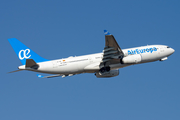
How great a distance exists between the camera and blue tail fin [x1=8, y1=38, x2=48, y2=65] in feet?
148

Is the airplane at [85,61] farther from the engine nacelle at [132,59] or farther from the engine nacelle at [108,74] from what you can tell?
the engine nacelle at [108,74]

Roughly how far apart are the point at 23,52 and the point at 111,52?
601 inches

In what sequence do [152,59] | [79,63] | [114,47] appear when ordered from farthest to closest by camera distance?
1. [152,59]
2. [79,63]
3. [114,47]

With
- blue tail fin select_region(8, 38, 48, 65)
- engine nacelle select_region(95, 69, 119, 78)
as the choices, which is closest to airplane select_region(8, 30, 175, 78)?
blue tail fin select_region(8, 38, 48, 65)

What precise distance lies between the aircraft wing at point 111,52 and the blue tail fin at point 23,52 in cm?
1103

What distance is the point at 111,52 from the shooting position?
1719 inches

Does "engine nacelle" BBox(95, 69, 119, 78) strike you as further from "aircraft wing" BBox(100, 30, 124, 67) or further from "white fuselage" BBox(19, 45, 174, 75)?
"aircraft wing" BBox(100, 30, 124, 67)

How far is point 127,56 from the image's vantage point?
4600cm

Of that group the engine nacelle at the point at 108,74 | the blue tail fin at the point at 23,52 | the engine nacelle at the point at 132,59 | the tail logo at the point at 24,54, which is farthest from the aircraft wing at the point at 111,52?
the tail logo at the point at 24,54

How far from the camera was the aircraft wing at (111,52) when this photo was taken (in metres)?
40.6

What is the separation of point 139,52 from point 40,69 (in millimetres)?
18170

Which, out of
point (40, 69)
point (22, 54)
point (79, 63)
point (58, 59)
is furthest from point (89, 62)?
point (22, 54)

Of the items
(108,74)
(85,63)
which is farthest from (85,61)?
(108,74)

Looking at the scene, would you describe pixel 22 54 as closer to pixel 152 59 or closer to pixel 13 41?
pixel 13 41
